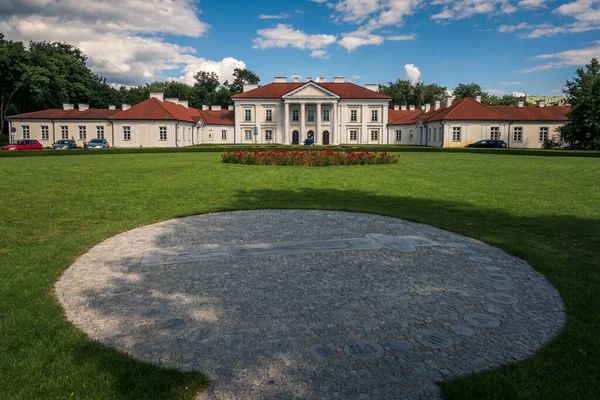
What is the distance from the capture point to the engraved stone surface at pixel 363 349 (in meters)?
3.68

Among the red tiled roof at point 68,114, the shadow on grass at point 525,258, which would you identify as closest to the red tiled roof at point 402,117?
the red tiled roof at point 68,114

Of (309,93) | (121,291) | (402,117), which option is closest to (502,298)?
(121,291)

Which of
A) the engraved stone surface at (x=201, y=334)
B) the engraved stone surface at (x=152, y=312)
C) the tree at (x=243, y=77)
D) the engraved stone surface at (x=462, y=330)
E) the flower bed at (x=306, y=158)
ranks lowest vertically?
the engraved stone surface at (x=462, y=330)

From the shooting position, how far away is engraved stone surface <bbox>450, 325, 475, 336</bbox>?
4.11 m

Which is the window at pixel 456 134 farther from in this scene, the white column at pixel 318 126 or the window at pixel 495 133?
the white column at pixel 318 126

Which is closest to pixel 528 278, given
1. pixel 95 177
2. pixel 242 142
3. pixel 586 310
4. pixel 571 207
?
pixel 586 310

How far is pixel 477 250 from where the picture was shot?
23.1 ft

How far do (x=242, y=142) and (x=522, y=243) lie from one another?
61476 mm

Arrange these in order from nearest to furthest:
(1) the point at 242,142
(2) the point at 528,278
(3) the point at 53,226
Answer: (2) the point at 528,278 → (3) the point at 53,226 → (1) the point at 242,142

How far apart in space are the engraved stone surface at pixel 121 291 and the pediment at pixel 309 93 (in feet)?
197

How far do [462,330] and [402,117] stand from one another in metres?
68.1

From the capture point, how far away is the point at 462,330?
4.16 m

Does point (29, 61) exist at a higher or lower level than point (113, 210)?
higher

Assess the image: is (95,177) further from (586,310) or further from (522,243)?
(586,310)
